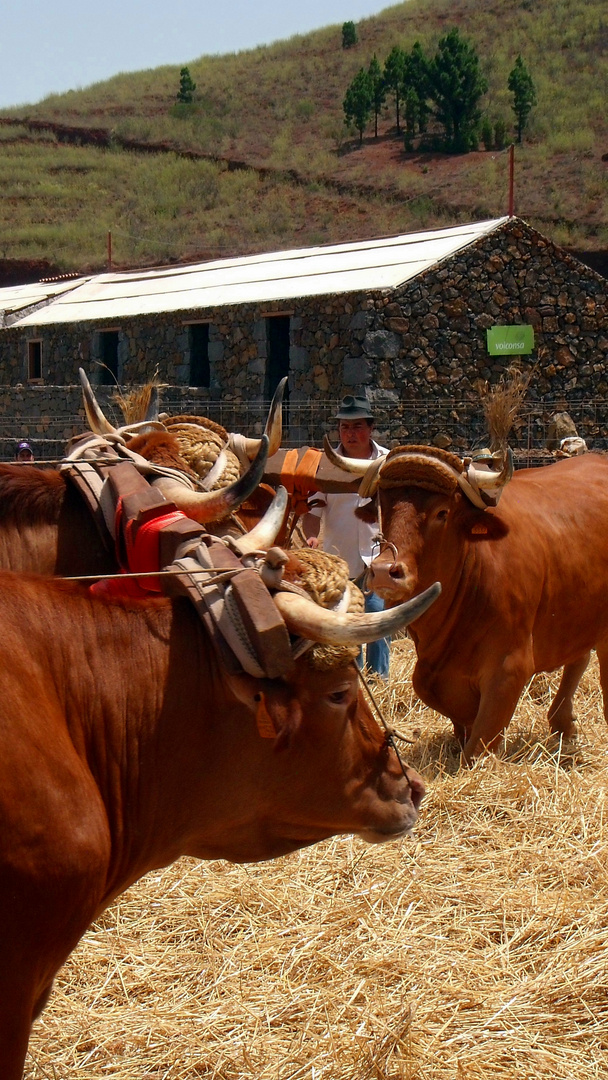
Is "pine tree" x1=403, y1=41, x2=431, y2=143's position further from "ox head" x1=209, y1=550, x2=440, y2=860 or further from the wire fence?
"ox head" x1=209, y1=550, x2=440, y2=860

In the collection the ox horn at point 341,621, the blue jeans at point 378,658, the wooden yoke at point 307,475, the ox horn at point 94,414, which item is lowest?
the blue jeans at point 378,658

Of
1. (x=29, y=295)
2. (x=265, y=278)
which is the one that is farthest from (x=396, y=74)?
(x=265, y=278)

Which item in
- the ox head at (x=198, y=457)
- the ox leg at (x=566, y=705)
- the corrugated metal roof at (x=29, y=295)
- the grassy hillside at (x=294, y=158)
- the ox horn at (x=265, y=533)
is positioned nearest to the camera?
the ox horn at (x=265, y=533)

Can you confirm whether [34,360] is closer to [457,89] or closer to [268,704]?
[268,704]

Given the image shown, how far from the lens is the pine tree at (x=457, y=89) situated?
154ft

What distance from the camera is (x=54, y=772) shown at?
89.0 inches

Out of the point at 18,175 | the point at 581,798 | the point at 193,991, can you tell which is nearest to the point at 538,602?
the point at 581,798

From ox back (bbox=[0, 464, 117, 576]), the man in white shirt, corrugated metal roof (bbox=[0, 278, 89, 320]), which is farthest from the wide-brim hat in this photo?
corrugated metal roof (bbox=[0, 278, 89, 320])

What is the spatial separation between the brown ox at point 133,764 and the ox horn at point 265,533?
0.81ft

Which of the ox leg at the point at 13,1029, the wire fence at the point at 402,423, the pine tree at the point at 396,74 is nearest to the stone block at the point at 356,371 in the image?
the wire fence at the point at 402,423

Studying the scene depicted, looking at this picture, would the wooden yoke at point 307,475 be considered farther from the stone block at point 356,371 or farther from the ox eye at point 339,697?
the stone block at point 356,371

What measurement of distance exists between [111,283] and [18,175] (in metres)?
29.8

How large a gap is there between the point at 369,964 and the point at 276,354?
53.7ft

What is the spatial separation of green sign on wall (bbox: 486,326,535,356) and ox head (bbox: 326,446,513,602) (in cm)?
1274
